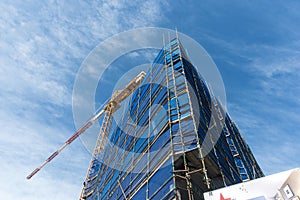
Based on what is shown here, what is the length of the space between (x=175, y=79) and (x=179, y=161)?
16.4 feet

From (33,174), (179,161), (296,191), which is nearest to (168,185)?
(179,161)

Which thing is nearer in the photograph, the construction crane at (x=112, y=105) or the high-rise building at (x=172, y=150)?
the high-rise building at (x=172, y=150)

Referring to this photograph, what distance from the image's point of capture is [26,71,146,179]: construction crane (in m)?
34.6

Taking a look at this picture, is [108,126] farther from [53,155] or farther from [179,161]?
[179,161]

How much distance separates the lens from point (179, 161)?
858 centimetres

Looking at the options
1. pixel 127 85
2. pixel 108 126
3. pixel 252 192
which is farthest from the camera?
pixel 108 126

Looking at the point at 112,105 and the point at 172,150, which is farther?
the point at 112,105

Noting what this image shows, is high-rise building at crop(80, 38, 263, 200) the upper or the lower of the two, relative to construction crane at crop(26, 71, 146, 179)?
lower

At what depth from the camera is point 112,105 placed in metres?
39.3

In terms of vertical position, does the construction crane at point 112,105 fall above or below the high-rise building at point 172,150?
above

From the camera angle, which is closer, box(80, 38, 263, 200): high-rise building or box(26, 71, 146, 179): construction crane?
box(80, 38, 263, 200): high-rise building

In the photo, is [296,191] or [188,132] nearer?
[296,191]

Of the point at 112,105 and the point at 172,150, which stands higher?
the point at 112,105

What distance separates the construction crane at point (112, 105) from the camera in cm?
3456
